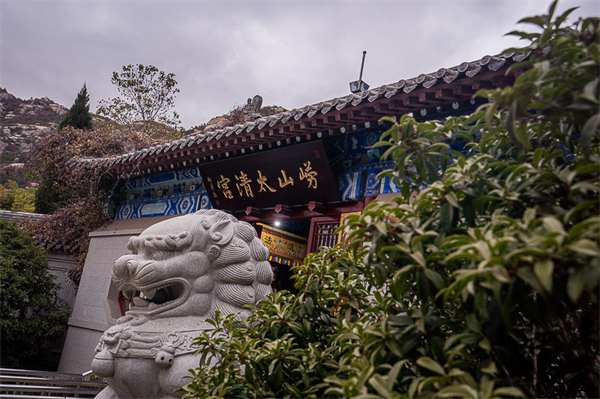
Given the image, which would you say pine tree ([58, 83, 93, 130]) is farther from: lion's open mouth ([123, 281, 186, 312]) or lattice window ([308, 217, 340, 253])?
lion's open mouth ([123, 281, 186, 312])

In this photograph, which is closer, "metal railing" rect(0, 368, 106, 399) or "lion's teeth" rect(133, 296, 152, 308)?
"lion's teeth" rect(133, 296, 152, 308)

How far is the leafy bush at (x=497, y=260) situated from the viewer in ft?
2.91

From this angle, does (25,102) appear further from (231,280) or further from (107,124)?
(231,280)

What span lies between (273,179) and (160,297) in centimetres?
363

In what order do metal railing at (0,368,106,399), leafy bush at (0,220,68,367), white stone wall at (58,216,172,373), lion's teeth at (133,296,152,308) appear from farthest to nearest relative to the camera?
1. white stone wall at (58,216,172,373)
2. leafy bush at (0,220,68,367)
3. metal railing at (0,368,106,399)
4. lion's teeth at (133,296,152,308)

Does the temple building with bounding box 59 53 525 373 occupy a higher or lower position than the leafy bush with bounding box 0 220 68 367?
higher

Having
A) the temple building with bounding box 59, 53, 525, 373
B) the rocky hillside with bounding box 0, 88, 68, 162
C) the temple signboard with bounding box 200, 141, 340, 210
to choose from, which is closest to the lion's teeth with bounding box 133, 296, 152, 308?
the temple building with bounding box 59, 53, 525, 373

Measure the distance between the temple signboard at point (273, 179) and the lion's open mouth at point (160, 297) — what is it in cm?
316

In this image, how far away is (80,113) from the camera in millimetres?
16547

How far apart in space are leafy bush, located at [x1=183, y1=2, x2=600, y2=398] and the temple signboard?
3962 mm

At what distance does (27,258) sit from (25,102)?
35.5m

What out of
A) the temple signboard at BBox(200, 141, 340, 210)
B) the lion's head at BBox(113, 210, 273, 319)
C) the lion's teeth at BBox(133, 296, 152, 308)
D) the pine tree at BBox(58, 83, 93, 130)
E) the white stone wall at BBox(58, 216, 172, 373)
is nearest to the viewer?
the lion's head at BBox(113, 210, 273, 319)

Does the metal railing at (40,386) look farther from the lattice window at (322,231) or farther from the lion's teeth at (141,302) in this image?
the lattice window at (322,231)

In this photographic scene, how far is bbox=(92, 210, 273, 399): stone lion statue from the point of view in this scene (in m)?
2.22
